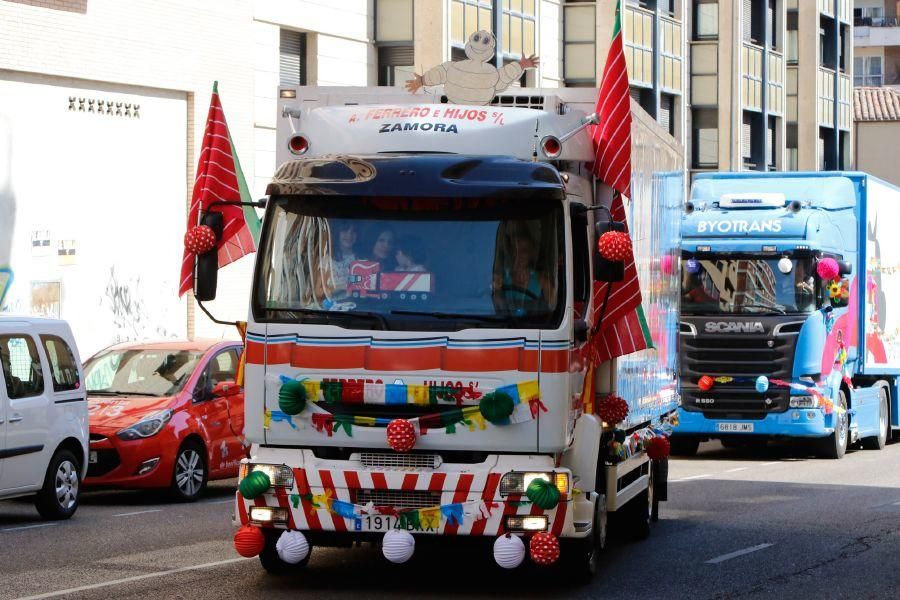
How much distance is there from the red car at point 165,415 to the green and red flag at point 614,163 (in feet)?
22.4

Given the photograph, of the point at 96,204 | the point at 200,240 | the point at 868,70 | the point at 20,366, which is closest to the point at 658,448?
the point at 200,240

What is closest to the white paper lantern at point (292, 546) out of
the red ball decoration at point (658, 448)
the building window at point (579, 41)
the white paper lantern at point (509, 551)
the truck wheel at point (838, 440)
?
the white paper lantern at point (509, 551)

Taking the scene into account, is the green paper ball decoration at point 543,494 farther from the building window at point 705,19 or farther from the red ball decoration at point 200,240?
the building window at point 705,19

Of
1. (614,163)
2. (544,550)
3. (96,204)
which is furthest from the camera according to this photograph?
(96,204)

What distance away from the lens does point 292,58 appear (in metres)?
29.9

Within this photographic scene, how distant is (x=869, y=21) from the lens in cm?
9375

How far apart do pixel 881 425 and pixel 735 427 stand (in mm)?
4503

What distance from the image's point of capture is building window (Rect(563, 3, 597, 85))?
39.4m

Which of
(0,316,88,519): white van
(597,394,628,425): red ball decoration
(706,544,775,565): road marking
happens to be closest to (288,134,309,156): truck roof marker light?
(597,394,628,425): red ball decoration

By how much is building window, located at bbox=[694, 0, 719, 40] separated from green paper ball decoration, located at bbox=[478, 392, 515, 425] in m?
40.7

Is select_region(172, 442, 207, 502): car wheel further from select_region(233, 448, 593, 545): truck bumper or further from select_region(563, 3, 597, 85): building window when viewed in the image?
select_region(563, 3, 597, 85): building window

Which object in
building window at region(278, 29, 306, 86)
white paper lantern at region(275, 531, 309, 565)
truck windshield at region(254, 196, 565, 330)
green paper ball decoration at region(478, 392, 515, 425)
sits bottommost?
white paper lantern at region(275, 531, 309, 565)

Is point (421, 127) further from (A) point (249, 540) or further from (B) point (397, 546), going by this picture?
(A) point (249, 540)

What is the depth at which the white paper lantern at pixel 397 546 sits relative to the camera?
10.0 m
